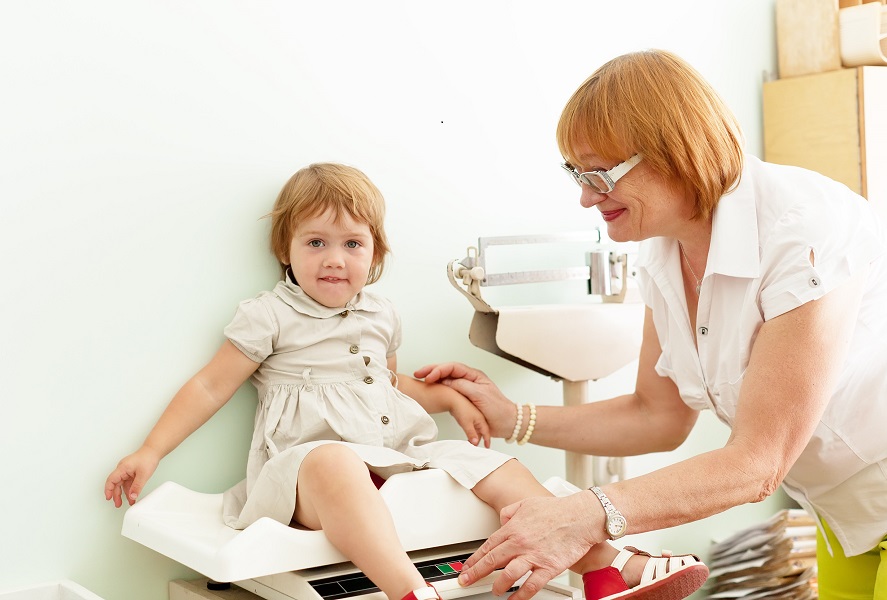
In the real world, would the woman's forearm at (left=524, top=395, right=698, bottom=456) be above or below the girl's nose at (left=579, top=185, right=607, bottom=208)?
below

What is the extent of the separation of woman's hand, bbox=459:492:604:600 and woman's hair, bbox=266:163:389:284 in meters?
0.56

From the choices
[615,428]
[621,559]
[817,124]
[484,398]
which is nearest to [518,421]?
[484,398]

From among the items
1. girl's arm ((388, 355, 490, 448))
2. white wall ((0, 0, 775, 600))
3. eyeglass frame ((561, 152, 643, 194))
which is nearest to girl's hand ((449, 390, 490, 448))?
girl's arm ((388, 355, 490, 448))

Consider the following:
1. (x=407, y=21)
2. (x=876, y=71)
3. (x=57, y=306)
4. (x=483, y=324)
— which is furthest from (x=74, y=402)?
(x=876, y=71)

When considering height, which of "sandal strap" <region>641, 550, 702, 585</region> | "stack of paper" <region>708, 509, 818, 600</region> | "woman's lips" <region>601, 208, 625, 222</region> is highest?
"woman's lips" <region>601, 208, 625, 222</region>

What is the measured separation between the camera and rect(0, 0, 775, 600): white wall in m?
1.36

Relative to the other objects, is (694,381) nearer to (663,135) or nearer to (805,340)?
(805,340)

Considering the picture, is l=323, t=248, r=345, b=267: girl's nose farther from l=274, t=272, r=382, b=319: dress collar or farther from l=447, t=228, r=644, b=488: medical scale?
l=447, t=228, r=644, b=488: medical scale

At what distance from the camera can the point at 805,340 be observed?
1.23 metres

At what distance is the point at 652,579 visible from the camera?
1188 millimetres

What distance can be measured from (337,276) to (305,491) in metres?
0.38

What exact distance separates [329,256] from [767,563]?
1.43 meters

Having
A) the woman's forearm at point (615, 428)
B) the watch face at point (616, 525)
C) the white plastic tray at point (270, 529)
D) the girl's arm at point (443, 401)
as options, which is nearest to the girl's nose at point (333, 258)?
the girl's arm at point (443, 401)

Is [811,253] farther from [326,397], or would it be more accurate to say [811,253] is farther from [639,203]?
[326,397]
